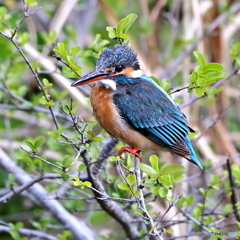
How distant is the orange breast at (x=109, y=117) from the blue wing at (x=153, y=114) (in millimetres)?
31

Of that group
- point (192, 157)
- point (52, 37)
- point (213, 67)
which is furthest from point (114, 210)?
point (52, 37)

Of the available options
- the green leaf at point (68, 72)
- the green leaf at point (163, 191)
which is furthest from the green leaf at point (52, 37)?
the green leaf at point (163, 191)

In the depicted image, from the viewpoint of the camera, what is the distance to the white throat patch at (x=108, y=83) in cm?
220

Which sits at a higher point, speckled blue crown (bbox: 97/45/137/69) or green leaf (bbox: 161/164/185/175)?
speckled blue crown (bbox: 97/45/137/69)

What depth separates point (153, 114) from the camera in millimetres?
2301

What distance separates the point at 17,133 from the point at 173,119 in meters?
1.92

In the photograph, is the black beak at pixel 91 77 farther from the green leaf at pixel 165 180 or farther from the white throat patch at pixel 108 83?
the green leaf at pixel 165 180

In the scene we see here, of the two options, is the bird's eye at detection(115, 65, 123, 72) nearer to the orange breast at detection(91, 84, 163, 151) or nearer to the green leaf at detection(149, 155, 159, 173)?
the orange breast at detection(91, 84, 163, 151)

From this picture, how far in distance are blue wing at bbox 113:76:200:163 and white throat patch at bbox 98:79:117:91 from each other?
0.10ft

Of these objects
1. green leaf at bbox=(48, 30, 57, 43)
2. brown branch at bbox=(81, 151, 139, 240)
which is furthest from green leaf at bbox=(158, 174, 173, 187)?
green leaf at bbox=(48, 30, 57, 43)

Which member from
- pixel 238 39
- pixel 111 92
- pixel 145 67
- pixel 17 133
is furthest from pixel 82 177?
pixel 238 39

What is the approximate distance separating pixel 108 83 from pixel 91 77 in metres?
0.18

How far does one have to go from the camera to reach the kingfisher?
2.22m

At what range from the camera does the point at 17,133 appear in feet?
12.7
